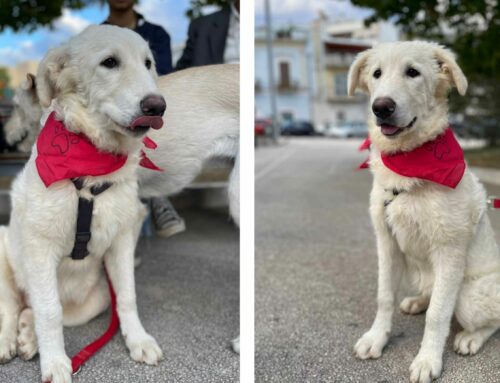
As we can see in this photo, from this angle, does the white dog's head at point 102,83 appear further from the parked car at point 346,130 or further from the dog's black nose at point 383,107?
the parked car at point 346,130

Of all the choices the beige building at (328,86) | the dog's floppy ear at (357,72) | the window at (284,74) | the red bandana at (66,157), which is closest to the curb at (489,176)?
the dog's floppy ear at (357,72)

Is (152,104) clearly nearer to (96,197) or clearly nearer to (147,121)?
(147,121)

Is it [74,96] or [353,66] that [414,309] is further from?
[74,96]

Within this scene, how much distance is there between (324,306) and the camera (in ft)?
11.3

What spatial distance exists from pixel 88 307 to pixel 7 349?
1.55 feet

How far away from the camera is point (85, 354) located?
2.61 metres

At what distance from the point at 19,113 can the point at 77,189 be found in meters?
0.87

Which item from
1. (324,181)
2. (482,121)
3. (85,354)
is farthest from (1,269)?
(482,121)

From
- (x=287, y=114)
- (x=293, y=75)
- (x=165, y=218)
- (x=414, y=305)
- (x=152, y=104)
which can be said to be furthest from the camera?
(x=287, y=114)

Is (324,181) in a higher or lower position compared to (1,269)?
lower

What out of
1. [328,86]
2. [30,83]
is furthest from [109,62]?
[328,86]

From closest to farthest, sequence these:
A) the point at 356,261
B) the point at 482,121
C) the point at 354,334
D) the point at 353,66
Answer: the point at 353,66 → the point at 354,334 → the point at 356,261 → the point at 482,121

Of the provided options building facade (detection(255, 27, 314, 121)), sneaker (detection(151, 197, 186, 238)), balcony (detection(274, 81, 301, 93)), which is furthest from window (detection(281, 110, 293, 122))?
sneaker (detection(151, 197, 186, 238))

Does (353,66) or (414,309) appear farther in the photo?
(414,309)
